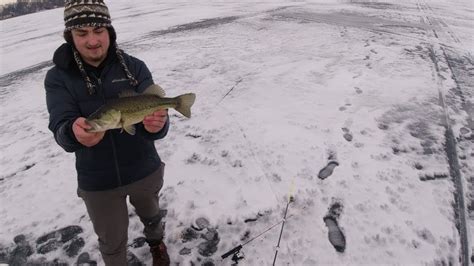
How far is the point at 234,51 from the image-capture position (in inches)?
390

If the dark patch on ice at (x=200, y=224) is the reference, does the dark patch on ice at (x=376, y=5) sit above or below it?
below

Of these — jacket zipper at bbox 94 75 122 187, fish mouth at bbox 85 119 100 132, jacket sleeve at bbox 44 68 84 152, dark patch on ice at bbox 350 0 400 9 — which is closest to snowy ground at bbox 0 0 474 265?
jacket zipper at bbox 94 75 122 187

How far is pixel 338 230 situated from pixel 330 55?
6447mm

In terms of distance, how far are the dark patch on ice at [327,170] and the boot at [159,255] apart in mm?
2111

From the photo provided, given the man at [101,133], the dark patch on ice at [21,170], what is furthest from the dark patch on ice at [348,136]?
the dark patch on ice at [21,170]

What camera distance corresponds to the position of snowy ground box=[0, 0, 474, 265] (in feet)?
12.2

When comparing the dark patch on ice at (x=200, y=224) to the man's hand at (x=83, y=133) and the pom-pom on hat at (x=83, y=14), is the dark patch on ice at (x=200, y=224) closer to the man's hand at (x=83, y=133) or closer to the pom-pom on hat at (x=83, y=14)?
the man's hand at (x=83, y=133)

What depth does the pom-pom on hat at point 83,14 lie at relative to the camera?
2.41m

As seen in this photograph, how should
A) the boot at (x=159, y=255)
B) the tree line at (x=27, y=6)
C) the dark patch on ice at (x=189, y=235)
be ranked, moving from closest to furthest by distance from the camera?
the boot at (x=159, y=255), the dark patch on ice at (x=189, y=235), the tree line at (x=27, y=6)

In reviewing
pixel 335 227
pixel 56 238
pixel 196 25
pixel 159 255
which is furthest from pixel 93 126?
pixel 196 25

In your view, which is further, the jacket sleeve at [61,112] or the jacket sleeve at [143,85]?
the jacket sleeve at [143,85]

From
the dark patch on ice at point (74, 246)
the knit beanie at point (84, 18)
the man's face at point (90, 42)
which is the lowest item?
the dark patch on ice at point (74, 246)

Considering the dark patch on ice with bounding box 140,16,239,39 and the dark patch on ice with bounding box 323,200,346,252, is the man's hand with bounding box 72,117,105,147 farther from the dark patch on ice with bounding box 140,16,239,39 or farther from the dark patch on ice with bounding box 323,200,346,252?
the dark patch on ice with bounding box 140,16,239,39

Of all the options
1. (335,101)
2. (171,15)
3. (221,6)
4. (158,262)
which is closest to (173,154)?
(158,262)
